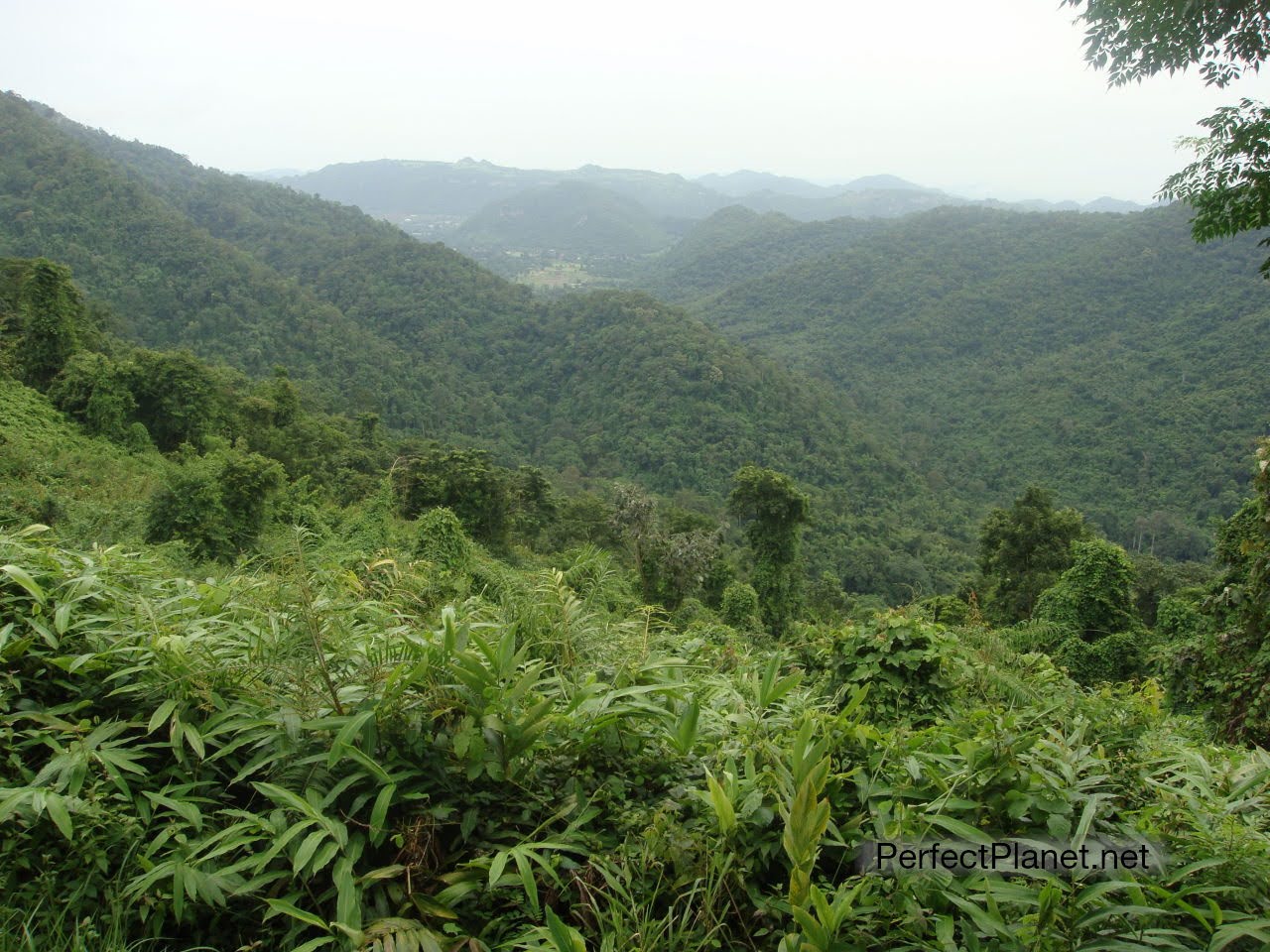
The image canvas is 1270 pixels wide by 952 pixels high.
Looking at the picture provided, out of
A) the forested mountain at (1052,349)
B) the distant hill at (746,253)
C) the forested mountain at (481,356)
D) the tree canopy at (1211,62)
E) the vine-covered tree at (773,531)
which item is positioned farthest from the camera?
the distant hill at (746,253)

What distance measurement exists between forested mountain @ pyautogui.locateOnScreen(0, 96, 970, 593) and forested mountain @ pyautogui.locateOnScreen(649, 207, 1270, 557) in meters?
9.86

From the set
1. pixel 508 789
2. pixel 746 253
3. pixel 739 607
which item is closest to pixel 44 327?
pixel 739 607

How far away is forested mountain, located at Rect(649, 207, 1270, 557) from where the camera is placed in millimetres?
41938

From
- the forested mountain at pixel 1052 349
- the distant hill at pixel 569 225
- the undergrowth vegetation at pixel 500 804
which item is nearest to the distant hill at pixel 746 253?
the forested mountain at pixel 1052 349

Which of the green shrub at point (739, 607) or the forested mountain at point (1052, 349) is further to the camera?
the forested mountain at point (1052, 349)

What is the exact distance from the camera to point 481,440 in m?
43.6

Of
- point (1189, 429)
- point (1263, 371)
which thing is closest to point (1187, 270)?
point (1263, 371)

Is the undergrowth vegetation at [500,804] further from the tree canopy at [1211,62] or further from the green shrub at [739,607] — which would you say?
the green shrub at [739,607]

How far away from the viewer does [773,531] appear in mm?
18594

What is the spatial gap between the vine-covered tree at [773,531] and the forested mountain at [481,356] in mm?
12061

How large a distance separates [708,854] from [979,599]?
1758cm

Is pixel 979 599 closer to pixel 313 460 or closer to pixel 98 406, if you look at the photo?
pixel 313 460

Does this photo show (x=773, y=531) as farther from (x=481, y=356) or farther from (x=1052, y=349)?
(x=1052, y=349)

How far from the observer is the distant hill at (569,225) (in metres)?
152
